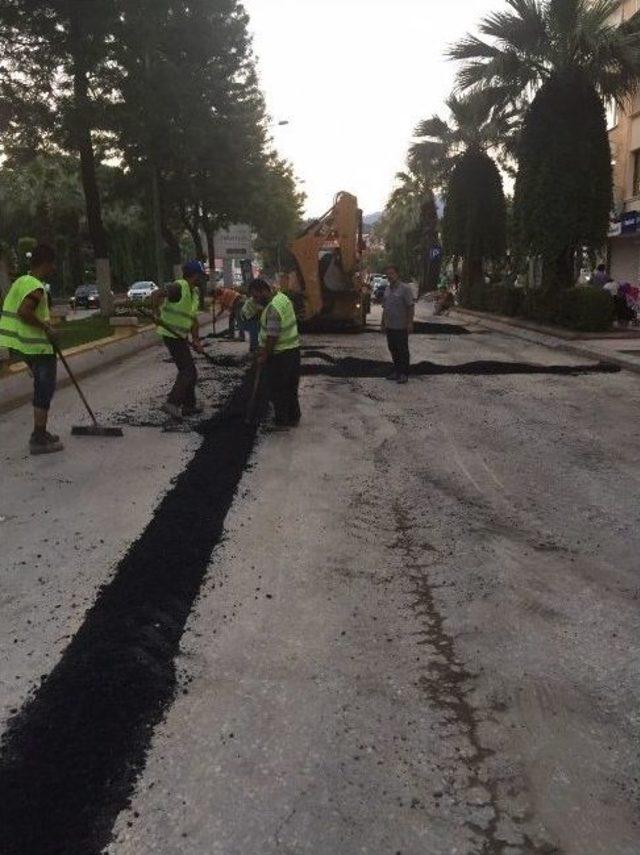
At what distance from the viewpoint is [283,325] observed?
26.5 feet

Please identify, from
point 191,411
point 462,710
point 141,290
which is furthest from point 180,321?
point 141,290

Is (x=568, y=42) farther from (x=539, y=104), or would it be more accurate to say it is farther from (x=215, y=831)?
(x=215, y=831)

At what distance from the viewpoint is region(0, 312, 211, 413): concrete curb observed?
10297 mm

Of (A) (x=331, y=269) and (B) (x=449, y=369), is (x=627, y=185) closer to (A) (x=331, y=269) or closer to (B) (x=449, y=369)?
(A) (x=331, y=269)

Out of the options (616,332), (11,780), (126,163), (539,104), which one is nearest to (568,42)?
(539,104)

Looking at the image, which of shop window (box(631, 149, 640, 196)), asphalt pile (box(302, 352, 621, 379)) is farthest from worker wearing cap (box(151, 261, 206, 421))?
shop window (box(631, 149, 640, 196))

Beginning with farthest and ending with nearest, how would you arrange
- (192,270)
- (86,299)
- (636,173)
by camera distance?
(86,299) → (636,173) → (192,270)

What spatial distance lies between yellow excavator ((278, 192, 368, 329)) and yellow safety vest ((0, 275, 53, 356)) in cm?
1222

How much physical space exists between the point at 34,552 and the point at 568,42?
18.8 metres

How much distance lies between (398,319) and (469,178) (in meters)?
21.0

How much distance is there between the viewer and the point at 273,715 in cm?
291

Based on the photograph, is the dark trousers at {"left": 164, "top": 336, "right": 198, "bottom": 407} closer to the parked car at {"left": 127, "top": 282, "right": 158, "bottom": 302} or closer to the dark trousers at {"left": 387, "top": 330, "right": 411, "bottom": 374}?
the dark trousers at {"left": 387, "top": 330, "right": 411, "bottom": 374}

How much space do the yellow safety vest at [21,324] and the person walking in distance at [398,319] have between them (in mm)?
5567

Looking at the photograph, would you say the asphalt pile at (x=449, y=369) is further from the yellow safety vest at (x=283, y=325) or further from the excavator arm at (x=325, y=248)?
the excavator arm at (x=325, y=248)
